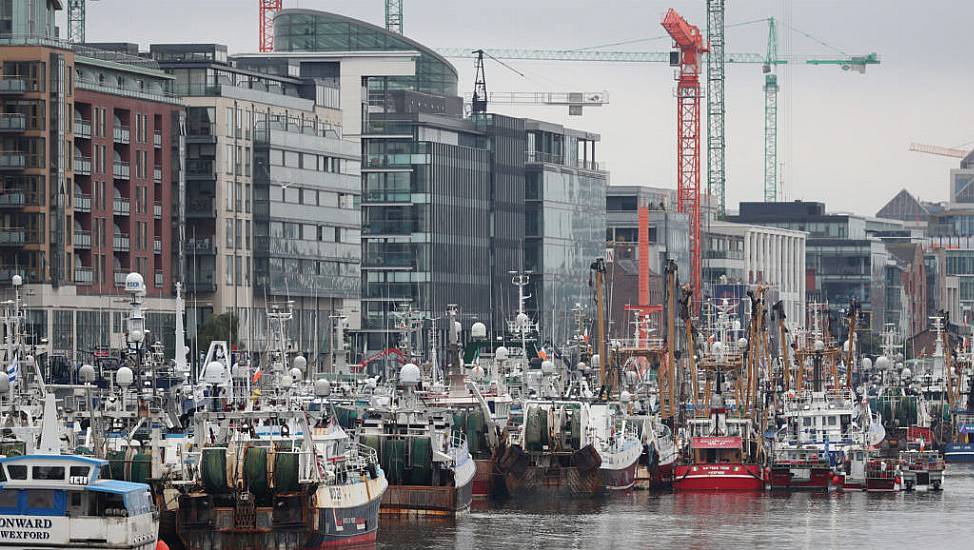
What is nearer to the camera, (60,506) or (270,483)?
(60,506)

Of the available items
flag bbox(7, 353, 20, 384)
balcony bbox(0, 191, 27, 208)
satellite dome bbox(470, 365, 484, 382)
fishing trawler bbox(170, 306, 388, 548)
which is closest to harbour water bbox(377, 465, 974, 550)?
fishing trawler bbox(170, 306, 388, 548)

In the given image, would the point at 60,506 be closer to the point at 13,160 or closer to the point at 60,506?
the point at 60,506

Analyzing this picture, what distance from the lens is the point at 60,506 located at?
83.3 metres

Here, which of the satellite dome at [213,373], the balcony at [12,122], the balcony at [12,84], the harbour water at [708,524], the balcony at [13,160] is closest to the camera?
the satellite dome at [213,373]

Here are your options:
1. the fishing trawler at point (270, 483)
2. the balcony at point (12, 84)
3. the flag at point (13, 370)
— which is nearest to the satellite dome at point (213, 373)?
the fishing trawler at point (270, 483)

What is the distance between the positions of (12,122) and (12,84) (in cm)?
298

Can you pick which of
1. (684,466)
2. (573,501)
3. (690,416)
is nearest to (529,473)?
(573,501)

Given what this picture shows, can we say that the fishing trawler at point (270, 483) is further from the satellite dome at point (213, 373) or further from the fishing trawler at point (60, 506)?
the fishing trawler at point (60, 506)

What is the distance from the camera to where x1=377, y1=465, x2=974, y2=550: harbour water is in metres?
116

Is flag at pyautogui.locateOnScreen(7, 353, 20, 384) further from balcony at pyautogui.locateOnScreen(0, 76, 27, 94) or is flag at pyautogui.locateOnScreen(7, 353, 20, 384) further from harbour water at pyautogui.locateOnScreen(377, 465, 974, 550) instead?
balcony at pyautogui.locateOnScreen(0, 76, 27, 94)

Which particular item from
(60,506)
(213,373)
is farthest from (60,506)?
(213,373)

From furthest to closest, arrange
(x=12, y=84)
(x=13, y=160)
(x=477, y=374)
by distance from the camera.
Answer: (x=13, y=160)
(x=12, y=84)
(x=477, y=374)

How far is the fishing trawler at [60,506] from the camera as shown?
83.1 meters

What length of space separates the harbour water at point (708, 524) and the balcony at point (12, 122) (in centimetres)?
6456
